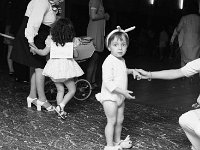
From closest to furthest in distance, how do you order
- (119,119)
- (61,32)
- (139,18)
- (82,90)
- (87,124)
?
(119,119) → (87,124) → (61,32) → (82,90) → (139,18)

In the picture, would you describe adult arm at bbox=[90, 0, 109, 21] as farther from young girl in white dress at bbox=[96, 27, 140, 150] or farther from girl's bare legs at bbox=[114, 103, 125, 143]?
girl's bare legs at bbox=[114, 103, 125, 143]

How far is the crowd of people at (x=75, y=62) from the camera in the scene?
3.78 metres

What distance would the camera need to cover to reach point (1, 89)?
712cm

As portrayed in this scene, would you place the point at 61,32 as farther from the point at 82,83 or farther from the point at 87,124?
the point at 82,83

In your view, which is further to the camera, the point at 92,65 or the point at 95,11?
the point at 92,65

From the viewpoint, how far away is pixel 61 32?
5152 mm

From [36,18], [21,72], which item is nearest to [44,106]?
[36,18]

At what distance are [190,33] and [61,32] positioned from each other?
12.4ft

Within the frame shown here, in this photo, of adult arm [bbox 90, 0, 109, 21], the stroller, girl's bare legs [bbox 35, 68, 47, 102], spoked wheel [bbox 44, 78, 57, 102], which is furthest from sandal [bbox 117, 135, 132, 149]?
adult arm [bbox 90, 0, 109, 21]

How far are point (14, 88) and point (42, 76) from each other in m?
1.82

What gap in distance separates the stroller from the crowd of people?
296 mm

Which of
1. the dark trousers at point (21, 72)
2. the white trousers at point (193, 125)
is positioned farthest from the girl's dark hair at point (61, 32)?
the dark trousers at point (21, 72)

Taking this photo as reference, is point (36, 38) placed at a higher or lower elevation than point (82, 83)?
higher

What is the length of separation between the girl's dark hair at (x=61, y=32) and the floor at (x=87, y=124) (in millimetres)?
996
